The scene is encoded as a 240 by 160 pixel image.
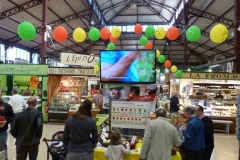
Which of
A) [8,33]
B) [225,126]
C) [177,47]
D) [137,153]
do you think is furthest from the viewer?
[177,47]

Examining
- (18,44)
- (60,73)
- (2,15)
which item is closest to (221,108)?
(60,73)

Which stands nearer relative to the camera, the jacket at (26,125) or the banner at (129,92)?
the jacket at (26,125)

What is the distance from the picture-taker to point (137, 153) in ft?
10.5

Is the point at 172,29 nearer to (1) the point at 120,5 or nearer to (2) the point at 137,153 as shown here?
(2) the point at 137,153

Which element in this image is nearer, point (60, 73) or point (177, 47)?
point (60, 73)

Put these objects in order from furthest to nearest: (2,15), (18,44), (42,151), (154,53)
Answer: (18,44), (2,15), (42,151), (154,53)

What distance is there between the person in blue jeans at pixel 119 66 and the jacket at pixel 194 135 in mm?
1074

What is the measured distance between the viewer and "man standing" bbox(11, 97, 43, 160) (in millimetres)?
3393

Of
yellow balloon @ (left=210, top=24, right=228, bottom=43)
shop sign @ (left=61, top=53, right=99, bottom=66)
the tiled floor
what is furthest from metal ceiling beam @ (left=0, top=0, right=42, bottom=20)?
yellow balloon @ (left=210, top=24, right=228, bottom=43)

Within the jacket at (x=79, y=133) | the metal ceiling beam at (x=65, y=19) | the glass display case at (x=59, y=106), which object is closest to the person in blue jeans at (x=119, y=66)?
the jacket at (x=79, y=133)

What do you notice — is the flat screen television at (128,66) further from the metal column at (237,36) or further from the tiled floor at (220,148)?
the metal column at (237,36)

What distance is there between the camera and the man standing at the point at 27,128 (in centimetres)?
339

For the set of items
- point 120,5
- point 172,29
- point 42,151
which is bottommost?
point 42,151

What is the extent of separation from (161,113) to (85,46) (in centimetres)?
2290
